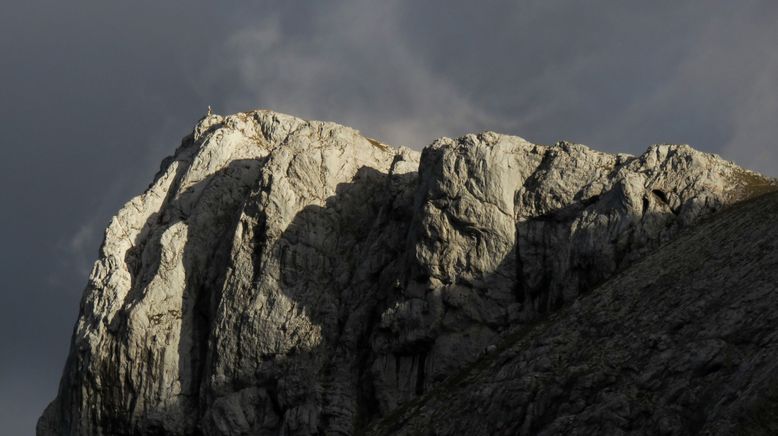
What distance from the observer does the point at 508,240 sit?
57.8 metres

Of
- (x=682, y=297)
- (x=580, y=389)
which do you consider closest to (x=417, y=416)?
(x=580, y=389)

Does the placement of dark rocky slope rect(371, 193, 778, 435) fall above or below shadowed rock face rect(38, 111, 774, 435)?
below

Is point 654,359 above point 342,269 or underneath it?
underneath

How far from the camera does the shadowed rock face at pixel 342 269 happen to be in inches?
2178

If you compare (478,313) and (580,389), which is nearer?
(580,389)

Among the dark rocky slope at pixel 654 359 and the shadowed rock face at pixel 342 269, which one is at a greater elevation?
the shadowed rock face at pixel 342 269

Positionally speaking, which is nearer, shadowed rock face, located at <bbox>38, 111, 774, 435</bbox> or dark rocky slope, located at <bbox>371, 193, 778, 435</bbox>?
dark rocky slope, located at <bbox>371, 193, 778, 435</bbox>

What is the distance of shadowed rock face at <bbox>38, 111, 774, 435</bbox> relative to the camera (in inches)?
2178

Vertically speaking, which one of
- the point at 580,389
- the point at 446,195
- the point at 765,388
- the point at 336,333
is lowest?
the point at 765,388

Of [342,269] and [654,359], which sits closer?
[654,359]

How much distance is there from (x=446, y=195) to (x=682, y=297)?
797 inches

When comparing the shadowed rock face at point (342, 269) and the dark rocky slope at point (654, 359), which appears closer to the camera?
the dark rocky slope at point (654, 359)

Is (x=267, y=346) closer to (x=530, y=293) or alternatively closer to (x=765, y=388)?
(x=530, y=293)

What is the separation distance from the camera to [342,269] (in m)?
64.8
